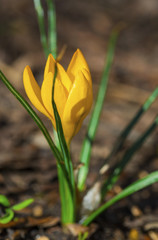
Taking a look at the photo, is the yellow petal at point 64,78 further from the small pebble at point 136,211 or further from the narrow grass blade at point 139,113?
the small pebble at point 136,211

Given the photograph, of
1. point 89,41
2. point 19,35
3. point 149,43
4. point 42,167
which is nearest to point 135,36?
point 149,43

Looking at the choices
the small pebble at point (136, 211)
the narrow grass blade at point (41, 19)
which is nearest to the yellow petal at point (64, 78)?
the narrow grass blade at point (41, 19)

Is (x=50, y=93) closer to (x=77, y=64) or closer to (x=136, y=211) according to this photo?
(x=77, y=64)

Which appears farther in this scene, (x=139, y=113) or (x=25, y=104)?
(x=139, y=113)

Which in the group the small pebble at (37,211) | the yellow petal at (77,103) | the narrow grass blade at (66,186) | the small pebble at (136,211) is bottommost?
the small pebble at (136,211)

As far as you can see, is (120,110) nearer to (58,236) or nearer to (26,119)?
(26,119)

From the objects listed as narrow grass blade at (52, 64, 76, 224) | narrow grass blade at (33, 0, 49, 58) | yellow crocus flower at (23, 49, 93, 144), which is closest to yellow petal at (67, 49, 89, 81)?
yellow crocus flower at (23, 49, 93, 144)

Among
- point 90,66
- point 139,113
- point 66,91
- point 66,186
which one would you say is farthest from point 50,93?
point 90,66
